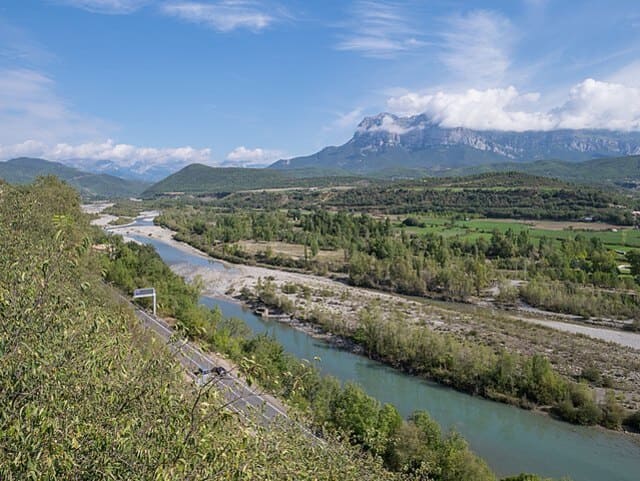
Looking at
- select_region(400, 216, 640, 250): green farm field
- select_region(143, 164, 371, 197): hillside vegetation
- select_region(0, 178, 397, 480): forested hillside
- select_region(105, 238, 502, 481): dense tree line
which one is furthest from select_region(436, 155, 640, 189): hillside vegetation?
select_region(0, 178, 397, 480): forested hillside

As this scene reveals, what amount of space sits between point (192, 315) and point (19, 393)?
902 inches

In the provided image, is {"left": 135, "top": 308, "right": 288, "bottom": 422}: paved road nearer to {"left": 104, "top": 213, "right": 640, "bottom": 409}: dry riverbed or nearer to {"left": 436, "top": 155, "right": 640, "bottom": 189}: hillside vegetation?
{"left": 104, "top": 213, "right": 640, "bottom": 409}: dry riverbed

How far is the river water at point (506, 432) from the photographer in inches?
695

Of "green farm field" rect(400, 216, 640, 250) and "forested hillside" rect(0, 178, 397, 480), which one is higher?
"forested hillside" rect(0, 178, 397, 480)

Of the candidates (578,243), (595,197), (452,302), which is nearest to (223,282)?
(452,302)

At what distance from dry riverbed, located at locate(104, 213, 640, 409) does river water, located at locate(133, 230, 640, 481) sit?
415 cm

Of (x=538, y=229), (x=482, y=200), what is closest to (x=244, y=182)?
(x=482, y=200)

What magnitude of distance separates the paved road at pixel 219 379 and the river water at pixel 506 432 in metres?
3.97

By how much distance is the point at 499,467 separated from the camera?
1755cm

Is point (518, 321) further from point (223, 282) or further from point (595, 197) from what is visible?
Answer: point (595, 197)

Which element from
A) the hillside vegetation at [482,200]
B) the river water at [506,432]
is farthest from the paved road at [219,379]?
the hillside vegetation at [482,200]

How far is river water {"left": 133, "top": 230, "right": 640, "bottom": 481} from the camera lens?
17641mm

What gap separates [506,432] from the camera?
20438 mm

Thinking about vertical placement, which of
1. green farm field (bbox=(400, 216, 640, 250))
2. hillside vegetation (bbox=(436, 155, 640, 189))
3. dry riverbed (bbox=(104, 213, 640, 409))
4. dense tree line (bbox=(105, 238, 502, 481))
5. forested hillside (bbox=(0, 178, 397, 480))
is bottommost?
dry riverbed (bbox=(104, 213, 640, 409))
